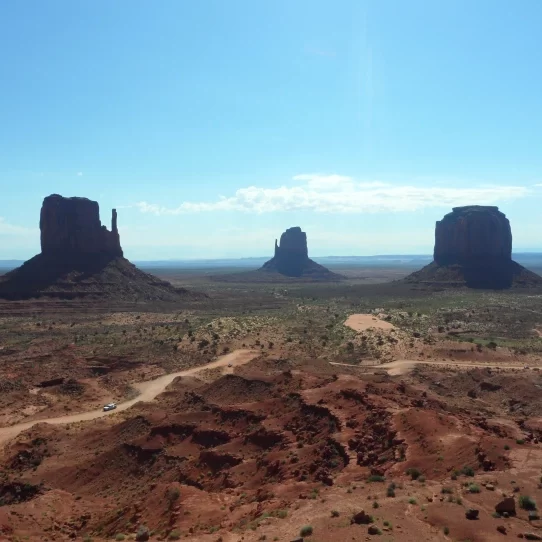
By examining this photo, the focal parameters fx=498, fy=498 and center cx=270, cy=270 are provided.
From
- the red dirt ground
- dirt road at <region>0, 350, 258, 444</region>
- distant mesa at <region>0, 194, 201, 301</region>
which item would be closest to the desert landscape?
the red dirt ground

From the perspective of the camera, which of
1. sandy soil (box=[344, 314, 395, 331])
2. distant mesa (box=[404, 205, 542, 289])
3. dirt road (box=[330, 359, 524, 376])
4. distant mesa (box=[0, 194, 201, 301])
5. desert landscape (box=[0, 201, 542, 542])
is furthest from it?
distant mesa (box=[404, 205, 542, 289])

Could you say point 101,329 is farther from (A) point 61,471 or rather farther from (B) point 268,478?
(B) point 268,478

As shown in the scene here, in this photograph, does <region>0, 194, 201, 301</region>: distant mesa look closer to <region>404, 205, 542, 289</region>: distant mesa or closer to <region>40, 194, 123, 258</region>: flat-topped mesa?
<region>40, 194, 123, 258</region>: flat-topped mesa

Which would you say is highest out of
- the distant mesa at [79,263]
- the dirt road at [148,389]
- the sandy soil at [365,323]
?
the distant mesa at [79,263]

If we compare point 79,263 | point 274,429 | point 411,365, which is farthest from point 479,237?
point 274,429

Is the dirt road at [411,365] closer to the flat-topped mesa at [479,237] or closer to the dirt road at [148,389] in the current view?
the dirt road at [148,389]

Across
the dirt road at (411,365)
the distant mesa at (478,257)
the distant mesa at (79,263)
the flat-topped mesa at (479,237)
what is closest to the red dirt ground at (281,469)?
the dirt road at (411,365)

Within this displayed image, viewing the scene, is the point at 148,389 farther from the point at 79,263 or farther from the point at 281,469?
the point at 79,263
